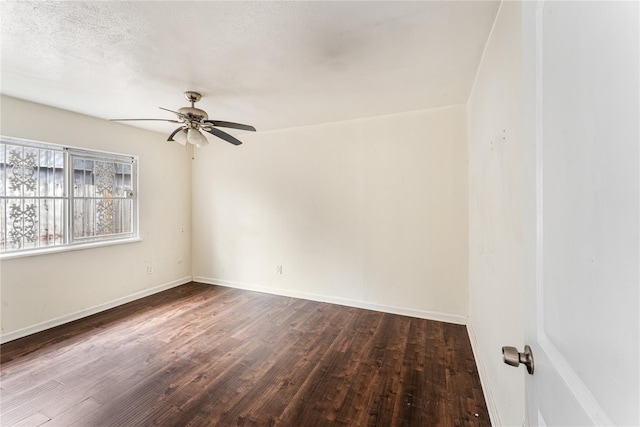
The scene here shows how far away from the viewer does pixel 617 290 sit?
0.39 metres

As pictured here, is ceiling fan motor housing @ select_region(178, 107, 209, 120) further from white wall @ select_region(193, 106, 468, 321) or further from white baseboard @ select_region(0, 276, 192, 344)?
white baseboard @ select_region(0, 276, 192, 344)

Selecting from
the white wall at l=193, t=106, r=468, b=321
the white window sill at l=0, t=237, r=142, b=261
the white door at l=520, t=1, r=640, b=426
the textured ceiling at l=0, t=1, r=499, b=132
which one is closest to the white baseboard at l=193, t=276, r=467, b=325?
the white wall at l=193, t=106, r=468, b=321

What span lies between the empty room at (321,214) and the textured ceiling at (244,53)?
0.02 m

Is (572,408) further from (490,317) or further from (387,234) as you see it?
(387,234)

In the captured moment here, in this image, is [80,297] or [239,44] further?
[80,297]

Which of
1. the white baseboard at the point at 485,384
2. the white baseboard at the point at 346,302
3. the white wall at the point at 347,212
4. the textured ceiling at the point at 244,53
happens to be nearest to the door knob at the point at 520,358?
the white baseboard at the point at 485,384

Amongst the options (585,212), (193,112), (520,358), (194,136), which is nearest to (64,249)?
(194,136)

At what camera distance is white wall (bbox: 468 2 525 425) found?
123cm

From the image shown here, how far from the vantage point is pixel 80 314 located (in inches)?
126

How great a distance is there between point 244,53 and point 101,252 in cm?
320

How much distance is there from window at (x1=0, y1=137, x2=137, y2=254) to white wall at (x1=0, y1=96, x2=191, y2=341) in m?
0.13

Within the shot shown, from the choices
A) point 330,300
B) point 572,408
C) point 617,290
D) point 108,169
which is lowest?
point 330,300

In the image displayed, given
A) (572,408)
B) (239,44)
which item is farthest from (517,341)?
(239,44)

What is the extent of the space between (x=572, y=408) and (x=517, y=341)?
88cm
